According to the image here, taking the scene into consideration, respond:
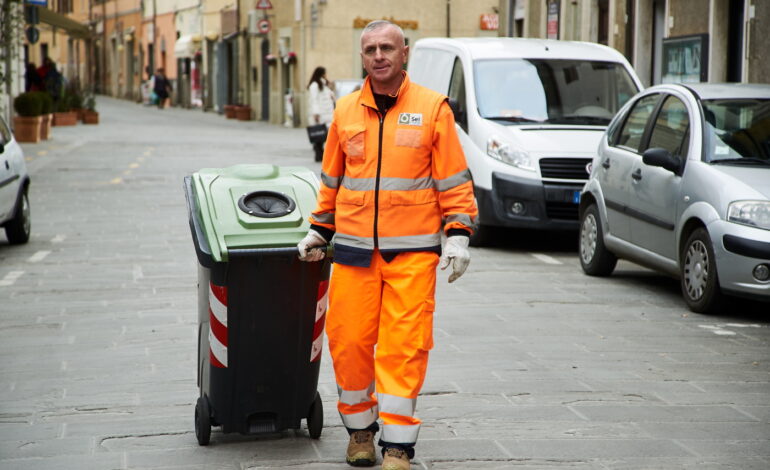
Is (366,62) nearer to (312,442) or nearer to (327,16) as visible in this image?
(312,442)

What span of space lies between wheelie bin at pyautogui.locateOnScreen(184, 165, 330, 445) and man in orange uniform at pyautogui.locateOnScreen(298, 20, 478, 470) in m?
0.15

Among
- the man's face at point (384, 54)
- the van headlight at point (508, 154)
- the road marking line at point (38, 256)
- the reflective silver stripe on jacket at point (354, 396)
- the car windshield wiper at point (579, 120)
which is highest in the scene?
the man's face at point (384, 54)

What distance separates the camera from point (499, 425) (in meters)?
5.69

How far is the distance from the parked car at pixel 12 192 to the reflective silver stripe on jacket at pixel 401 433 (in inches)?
306

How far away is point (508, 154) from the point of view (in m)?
12.2

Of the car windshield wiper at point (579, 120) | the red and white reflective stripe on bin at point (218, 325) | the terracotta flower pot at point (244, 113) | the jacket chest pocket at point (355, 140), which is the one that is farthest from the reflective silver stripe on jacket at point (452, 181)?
the terracotta flower pot at point (244, 113)

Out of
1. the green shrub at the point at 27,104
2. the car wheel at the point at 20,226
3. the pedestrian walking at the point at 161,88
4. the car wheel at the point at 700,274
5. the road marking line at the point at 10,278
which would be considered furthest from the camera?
the pedestrian walking at the point at 161,88

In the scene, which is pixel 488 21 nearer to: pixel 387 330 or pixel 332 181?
pixel 332 181

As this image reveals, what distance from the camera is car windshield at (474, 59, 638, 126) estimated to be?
12.9 meters

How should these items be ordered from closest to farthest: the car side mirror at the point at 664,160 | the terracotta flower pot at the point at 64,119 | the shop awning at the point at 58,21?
the car side mirror at the point at 664,160
the shop awning at the point at 58,21
the terracotta flower pot at the point at 64,119

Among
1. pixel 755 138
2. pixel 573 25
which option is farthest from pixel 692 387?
pixel 573 25

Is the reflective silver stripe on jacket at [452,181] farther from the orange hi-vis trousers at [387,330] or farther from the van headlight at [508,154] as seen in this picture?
the van headlight at [508,154]

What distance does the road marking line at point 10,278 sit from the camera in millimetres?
10125

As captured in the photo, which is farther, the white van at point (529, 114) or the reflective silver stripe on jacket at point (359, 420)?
the white van at point (529, 114)
